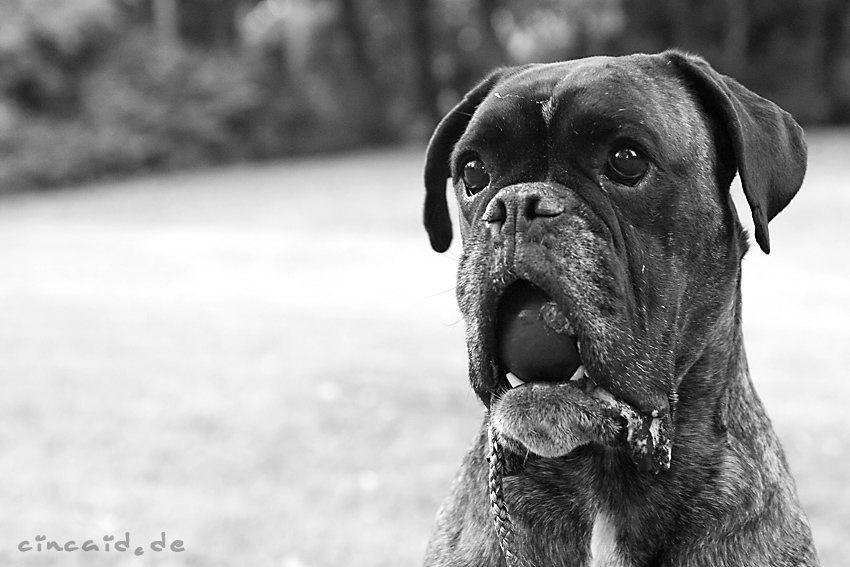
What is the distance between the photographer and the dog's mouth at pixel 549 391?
2.82m

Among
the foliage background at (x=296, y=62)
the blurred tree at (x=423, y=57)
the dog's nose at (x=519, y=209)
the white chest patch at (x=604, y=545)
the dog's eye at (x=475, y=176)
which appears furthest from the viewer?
the blurred tree at (x=423, y=57)

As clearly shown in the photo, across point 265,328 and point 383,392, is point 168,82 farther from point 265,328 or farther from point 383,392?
point 383,392

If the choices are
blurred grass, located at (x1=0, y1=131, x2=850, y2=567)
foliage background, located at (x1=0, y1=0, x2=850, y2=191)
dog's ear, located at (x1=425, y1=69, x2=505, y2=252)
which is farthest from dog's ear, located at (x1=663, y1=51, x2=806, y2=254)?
foliage background, located at (x1=0, y1=0, x2=850, y2=191)

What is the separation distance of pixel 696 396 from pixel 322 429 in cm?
433

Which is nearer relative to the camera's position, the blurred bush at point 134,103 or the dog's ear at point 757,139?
the dog's ear at point 757,139

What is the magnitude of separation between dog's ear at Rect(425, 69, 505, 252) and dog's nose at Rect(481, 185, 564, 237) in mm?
946

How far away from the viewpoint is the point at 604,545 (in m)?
3.17

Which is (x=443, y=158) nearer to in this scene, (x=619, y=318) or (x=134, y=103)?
(x=619, y=318)

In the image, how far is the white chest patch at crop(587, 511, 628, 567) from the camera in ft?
10.3

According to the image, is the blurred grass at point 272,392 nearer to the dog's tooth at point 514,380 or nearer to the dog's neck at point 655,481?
the dog's tooth at point 514,380

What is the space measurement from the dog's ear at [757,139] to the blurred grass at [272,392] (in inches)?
53.0

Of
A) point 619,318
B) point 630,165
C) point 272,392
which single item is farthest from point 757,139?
point 272,392

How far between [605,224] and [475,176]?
22.9 inches

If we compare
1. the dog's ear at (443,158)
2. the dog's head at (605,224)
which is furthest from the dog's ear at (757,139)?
the dog's ear at (443,158)
